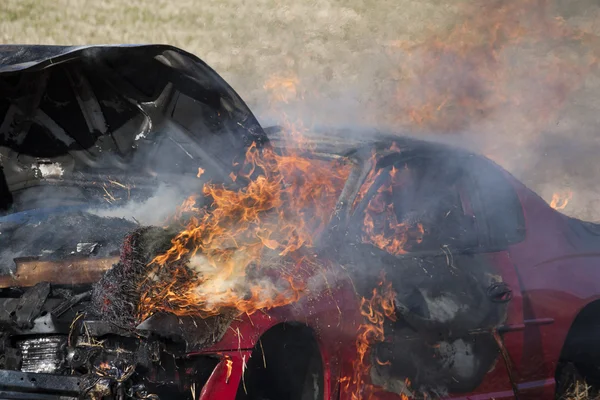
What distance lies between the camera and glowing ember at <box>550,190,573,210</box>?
32.6 ft

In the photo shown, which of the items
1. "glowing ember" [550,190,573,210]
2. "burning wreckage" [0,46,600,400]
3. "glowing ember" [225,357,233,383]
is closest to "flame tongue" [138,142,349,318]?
"burning wreckage" [0,46,600,400]

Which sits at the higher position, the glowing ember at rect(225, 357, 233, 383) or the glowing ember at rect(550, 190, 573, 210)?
the glowing ember at rect(225, 357, 233, 383)

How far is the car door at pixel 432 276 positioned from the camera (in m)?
4.15

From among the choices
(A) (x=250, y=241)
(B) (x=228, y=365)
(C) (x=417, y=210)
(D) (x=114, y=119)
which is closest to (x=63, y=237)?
(D) (x=114, y=119)

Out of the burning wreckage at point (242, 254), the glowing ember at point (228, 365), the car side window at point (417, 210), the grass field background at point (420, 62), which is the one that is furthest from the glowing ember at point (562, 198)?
the glowing ember at point (228, 365)

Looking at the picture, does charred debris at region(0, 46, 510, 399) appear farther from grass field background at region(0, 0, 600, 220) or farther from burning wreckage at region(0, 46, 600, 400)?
grass field background at region(0, 0, 600, 220)

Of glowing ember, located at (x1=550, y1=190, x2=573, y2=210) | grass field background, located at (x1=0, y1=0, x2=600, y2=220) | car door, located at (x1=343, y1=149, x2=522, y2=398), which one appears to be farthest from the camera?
grass field background, located at (x1=0, y1=0, x2=600, y2=220)

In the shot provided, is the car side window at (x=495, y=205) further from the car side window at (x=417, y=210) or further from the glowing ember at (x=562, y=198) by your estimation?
the glowing ember at (x=562, y=198)

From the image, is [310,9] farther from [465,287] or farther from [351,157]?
[465,287]

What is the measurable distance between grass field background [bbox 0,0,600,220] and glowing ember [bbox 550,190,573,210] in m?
0.09

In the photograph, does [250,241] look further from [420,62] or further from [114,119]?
[420,62]

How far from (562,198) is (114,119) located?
25.3ft

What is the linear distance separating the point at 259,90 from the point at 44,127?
7.54 metres

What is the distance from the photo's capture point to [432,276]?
4.32 m
